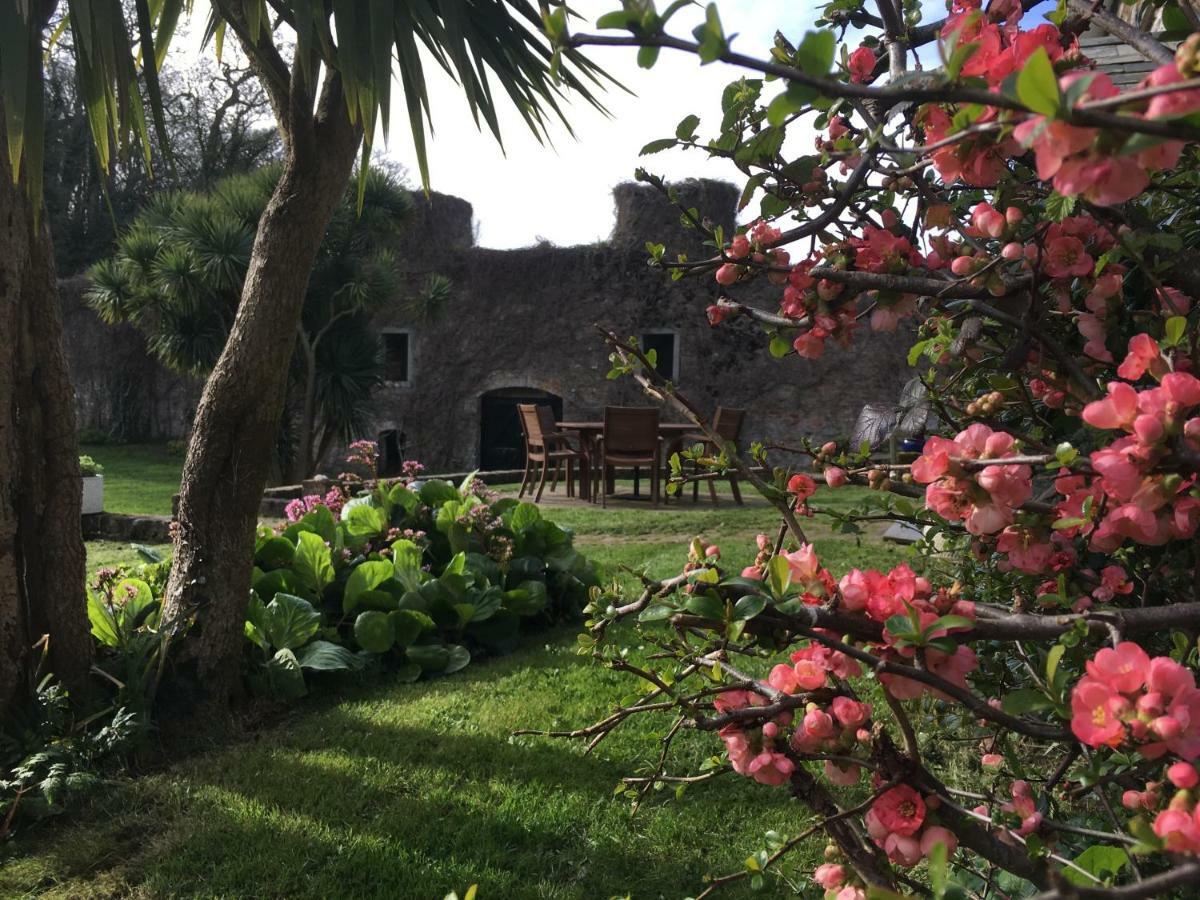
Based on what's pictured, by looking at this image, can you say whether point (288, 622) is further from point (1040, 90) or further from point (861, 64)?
point (1040, 90)

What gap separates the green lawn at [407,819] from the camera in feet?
6.35

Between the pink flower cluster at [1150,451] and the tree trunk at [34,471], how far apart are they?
258cm

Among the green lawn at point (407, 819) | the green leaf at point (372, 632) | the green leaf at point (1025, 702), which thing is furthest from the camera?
the green leaf at point (372, 632)

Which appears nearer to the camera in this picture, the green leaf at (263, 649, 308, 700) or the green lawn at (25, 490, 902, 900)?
the green lawn at (25, 490, 902, 900)

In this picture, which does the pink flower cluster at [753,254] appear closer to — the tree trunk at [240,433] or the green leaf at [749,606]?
the green leaf at [749,606]

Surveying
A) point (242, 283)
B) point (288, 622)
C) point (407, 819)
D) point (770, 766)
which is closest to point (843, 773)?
point (770, 766)

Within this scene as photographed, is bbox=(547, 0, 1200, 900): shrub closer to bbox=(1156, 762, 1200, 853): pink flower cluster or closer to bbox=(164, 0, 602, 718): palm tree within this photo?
bbox=(1156, 762, 1200, 853): pink flower cluster

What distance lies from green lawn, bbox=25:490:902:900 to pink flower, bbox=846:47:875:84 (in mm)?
954

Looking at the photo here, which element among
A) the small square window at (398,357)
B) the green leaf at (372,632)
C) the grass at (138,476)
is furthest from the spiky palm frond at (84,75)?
the small square window at (398,357)

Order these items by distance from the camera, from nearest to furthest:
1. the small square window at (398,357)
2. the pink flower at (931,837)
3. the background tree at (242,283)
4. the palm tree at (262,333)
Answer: the pink flower at (931,837) → the palm tree at (262,333) → the background tree at (242,283) → the small square window at (398,357)

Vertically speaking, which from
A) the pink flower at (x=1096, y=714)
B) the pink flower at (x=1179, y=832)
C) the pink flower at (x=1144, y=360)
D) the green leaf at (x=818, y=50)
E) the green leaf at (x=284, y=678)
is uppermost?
the green leaf at (x=818, y=50)

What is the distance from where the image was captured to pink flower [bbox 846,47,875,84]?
1.31 m

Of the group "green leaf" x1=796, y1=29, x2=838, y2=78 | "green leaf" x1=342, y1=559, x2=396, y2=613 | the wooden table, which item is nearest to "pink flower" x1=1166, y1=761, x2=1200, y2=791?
"green leaf" x1=796, y1=29, x2=838, y2=78

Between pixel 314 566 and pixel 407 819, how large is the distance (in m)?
1.60
